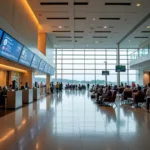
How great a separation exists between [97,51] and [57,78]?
8.57 meters

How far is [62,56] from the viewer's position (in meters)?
34.1

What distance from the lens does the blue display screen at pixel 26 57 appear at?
36.0 ft

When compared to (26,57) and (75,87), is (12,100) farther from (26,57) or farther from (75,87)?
(75,87)

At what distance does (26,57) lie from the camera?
38.7 ft

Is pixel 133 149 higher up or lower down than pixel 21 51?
lower down

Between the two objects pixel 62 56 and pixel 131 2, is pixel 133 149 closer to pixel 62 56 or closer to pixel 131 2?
pixel 131 2

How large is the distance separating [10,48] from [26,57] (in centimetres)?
289

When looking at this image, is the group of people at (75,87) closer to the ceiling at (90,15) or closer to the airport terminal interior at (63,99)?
the airport terminal interior at (63,99)

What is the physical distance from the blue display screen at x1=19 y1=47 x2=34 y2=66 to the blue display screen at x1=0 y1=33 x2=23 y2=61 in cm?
54

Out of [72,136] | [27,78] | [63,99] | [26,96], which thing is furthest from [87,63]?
[72,136]

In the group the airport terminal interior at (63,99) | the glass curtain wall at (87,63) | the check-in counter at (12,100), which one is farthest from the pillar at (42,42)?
the glass curtain wall at (87,63)

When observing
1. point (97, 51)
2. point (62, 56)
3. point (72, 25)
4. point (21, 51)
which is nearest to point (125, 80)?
point (97, 51)

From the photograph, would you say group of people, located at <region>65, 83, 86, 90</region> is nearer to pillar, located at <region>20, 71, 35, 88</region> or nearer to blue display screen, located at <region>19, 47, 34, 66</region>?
pillar, located at <region>20, 71, 35, 88</region>

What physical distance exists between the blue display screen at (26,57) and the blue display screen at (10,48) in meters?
0.54
